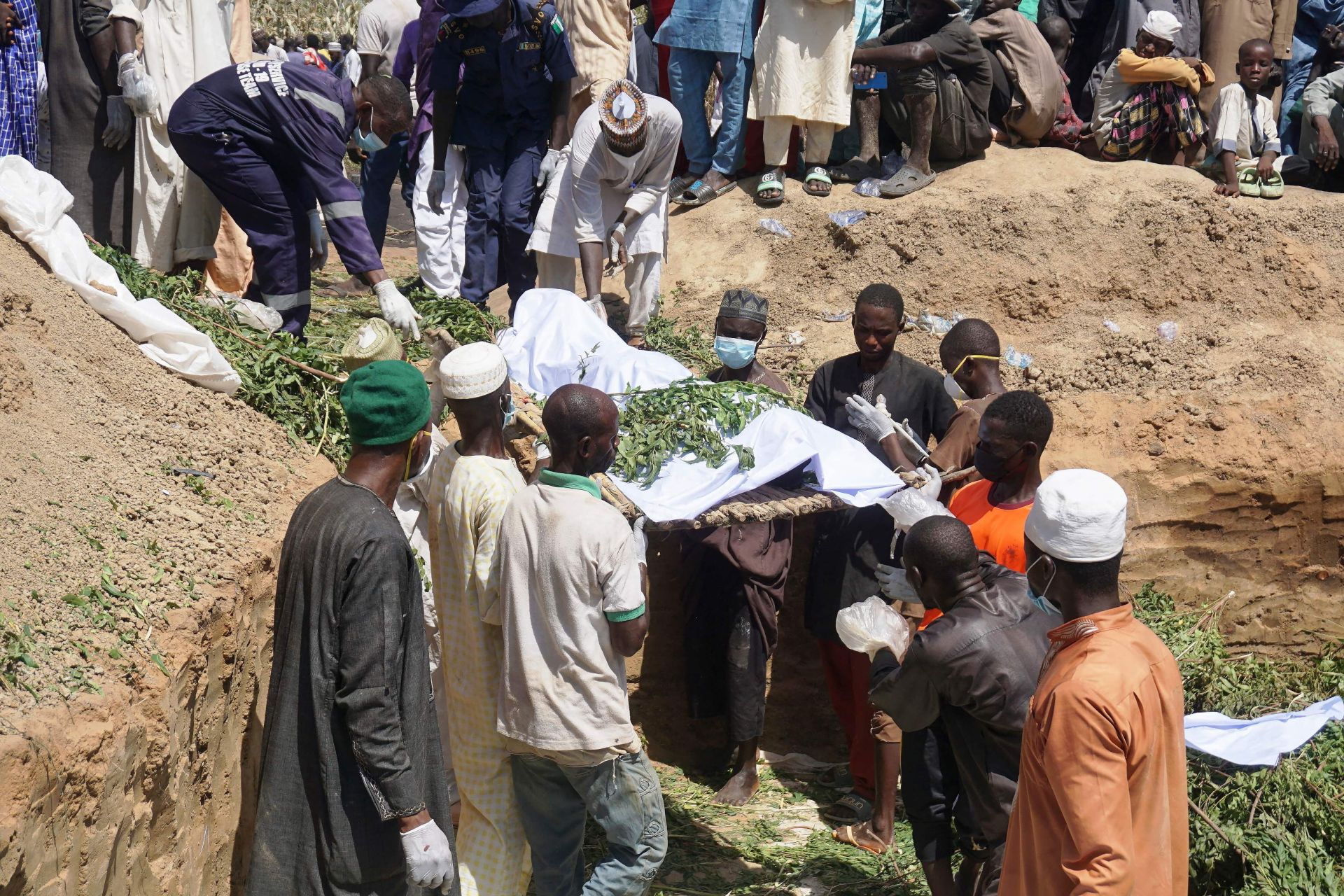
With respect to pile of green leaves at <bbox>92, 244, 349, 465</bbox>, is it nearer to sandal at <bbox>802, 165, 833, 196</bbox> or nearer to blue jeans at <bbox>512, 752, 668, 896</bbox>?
blue jeans at <bbox>512, 752, 668, 896</bbox>

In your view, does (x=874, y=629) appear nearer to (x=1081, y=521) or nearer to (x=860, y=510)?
(x=1081, y=521)

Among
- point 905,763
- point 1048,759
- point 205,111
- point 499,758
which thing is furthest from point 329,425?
point 1048,759

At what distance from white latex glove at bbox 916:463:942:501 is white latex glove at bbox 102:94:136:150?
13.7 ft

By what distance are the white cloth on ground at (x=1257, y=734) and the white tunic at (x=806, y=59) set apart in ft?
14.5

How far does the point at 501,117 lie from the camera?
670 cm

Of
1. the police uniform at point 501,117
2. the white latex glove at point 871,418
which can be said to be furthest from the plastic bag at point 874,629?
the police uniform at point 501,117

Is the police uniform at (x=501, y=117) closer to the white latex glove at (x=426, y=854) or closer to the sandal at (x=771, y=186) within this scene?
the sandal at (x=771, y=186)

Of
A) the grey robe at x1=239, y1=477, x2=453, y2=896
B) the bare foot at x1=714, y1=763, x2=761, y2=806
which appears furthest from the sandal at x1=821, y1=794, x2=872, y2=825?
the grey robe at x1=239, y1=477, x2=453, y2=896

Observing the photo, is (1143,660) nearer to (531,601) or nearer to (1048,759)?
(1048,759)

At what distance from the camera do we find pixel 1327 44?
7.91 m

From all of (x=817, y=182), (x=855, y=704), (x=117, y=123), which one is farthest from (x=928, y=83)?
(x=117, y=123)

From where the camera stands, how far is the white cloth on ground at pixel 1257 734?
441 cm

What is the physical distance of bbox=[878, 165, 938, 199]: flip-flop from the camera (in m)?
7.73

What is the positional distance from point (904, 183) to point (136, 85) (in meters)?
4.55
